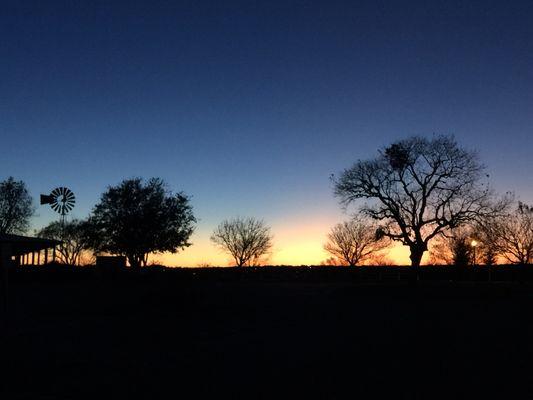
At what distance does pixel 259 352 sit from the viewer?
1003 centimetres

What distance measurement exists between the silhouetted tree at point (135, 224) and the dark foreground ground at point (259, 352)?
128 ft

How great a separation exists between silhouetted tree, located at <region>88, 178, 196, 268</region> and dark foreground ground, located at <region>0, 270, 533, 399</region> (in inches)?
1539

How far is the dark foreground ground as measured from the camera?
23.0 ft

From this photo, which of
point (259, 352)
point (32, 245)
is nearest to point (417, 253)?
point (32, 245)

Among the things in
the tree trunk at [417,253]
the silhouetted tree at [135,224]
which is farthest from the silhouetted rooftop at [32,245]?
the tree trunk at [417,253]

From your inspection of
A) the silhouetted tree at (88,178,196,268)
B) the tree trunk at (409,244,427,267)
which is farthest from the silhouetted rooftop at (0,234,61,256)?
the tree trunk at (409,244,427,267)

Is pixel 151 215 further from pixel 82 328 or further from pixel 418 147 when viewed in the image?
pixel 82 328

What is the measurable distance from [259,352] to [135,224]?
50315 millimetres

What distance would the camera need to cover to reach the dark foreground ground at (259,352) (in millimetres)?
7012

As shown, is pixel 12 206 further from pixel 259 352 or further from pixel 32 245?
pixel 259 352

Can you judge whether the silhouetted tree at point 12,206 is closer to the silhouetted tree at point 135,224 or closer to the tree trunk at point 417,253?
the silhouetted tree at point 135,224

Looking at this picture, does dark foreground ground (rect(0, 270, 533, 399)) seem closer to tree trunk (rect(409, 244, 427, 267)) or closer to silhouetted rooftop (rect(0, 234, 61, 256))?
silhouetted rooftop (rect(0, 234, 61, 256))

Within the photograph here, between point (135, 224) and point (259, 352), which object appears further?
point (135, 224)

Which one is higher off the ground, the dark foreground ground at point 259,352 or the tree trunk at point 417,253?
the tree trunk at point 417,253
